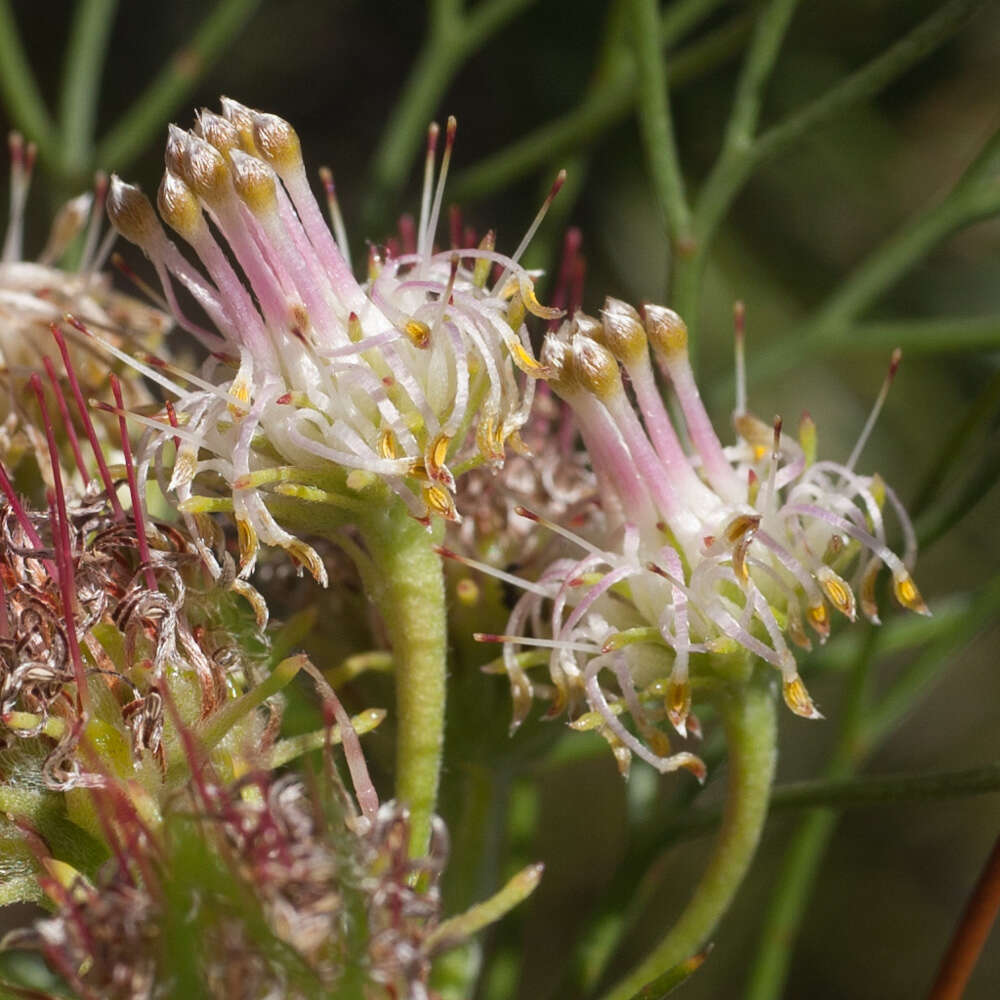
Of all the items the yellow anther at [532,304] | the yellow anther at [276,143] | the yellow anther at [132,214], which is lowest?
the yellow anther at [532,304]

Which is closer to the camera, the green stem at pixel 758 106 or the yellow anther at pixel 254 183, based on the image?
the yellow anther at pixel 254 183

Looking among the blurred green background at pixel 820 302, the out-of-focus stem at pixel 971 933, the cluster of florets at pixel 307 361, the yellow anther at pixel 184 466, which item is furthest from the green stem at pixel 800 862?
the blurred green background at pixel 820 302

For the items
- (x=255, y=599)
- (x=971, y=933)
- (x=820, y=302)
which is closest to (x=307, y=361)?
(x=255, y=599)

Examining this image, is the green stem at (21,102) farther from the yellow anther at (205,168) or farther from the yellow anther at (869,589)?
the yellow anther at (869,589)

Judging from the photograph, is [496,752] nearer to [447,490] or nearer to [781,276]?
[447,490]

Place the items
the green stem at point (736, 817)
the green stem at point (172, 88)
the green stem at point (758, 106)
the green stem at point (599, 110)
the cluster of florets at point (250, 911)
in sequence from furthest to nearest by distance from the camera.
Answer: the green stem at point (172, 88) → the green stem at point (599, 110) → the green stem at point (758, 106) → the green stem at point (736, 817) → the cluster of florets at point (250, 911)

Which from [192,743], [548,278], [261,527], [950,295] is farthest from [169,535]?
[950,295]

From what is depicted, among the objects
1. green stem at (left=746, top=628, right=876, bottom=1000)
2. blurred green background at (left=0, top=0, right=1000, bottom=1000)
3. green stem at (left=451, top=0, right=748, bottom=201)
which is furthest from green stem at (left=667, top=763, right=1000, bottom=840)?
blurred green background at (left=0, top=0, right=1000, bottom=1000)
